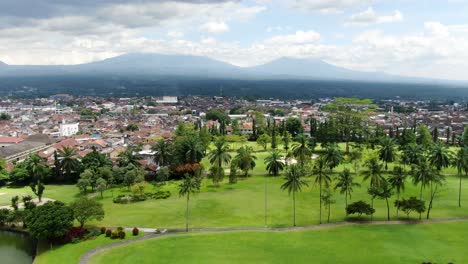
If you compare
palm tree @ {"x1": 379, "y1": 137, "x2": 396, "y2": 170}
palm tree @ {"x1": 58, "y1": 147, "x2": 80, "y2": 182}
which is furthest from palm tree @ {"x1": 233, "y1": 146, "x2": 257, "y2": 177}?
palm tree @ {"x1": 58, "y1": 147, "x2": 80, "y2": 182}

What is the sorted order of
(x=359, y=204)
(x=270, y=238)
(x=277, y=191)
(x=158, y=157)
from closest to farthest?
(x=270, y=238), (x=359, y=204), (x=277, y=191), (x=158, y=157)

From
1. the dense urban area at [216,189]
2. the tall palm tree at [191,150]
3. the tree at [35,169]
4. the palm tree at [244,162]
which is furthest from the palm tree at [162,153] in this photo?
the tree at [35,169]

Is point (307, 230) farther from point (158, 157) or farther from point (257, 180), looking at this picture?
point (158, 157)

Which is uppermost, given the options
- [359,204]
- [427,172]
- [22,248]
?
[427,172]

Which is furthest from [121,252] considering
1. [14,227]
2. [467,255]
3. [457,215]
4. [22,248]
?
[457,215]

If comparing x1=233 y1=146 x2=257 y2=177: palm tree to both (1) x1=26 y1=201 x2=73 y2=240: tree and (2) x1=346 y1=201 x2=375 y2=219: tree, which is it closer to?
(2) x1=346 y1=201 x2=375 y2=219: tree

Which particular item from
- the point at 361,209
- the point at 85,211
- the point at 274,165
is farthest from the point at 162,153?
the point at 361,209
